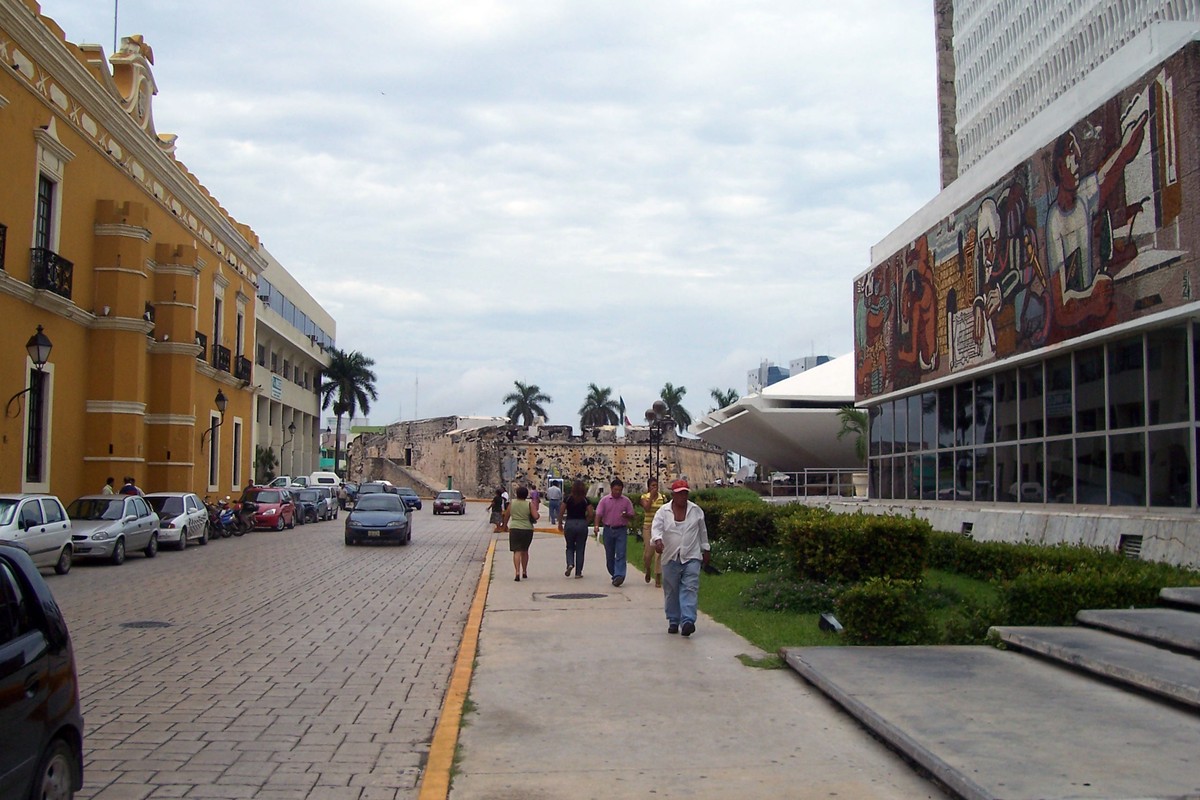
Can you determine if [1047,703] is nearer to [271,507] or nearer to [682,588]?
[682,588]

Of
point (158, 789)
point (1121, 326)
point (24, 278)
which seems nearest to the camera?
point (158, 789)

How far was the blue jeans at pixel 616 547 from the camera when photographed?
1510 centimetres

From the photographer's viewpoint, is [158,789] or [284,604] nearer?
[158,789]

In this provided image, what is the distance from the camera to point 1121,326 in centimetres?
1495

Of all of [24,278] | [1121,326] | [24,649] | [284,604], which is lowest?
[284,604]

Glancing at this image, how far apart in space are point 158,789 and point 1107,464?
1456 centimetres

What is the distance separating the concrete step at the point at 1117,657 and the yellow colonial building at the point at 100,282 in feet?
64.5

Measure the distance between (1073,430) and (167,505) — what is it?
2001 cm

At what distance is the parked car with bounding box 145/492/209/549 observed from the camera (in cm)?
2388

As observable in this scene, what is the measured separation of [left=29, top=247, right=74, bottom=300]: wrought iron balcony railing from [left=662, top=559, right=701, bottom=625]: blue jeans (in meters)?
18.6

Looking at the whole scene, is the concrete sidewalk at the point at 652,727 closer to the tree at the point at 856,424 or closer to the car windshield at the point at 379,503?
the car windshield at the point at 379,503

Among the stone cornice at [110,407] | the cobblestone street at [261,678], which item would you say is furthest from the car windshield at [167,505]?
the cobblestone street at [261,678]

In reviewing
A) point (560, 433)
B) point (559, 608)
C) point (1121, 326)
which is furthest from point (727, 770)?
point (560, 433)

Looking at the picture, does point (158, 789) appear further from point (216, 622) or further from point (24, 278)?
point (24, 278)
